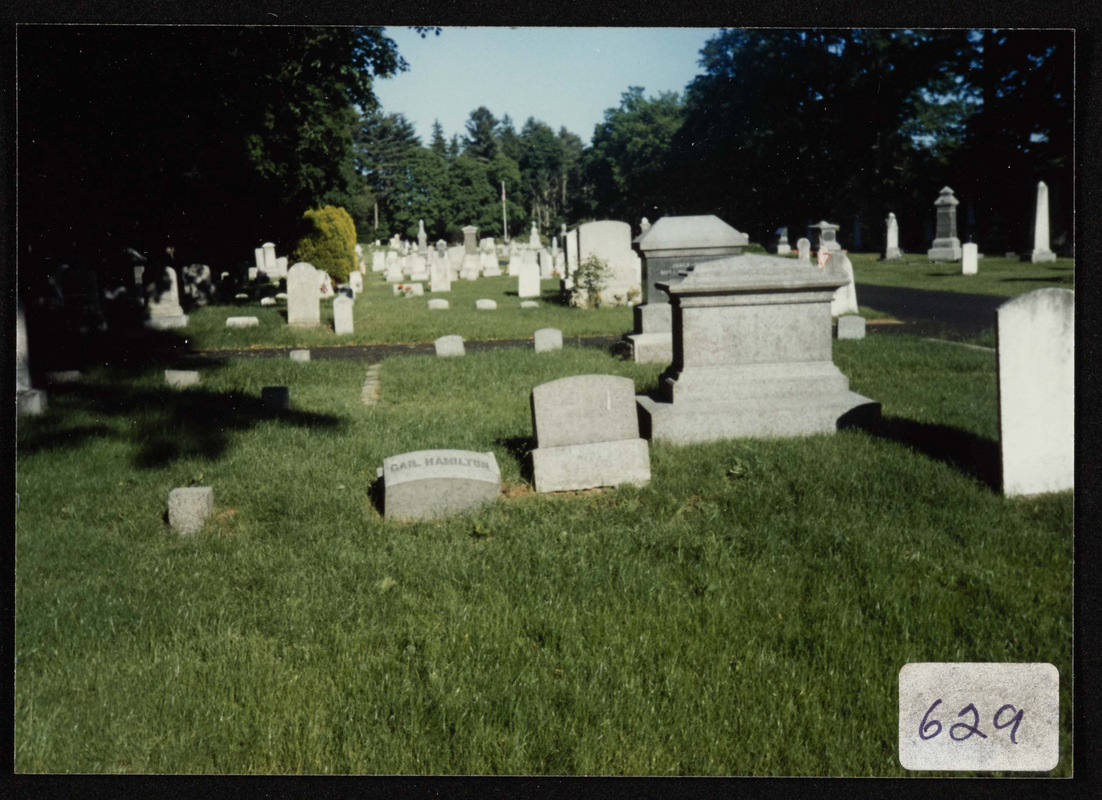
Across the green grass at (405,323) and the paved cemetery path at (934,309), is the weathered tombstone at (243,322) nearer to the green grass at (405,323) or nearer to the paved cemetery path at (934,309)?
the green grass at (405,323)

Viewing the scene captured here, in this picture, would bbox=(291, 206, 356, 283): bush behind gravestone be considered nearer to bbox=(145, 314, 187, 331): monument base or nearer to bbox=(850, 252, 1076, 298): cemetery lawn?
bbox=(145, 314, 187, 331): monument base

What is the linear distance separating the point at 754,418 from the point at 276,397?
4.74m

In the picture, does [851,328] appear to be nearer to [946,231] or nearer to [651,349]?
[651,349]

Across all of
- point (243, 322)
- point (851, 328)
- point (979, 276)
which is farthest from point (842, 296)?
point (243, 322)

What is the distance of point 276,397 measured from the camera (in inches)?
331

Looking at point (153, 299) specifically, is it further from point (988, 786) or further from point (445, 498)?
point (988, 786)

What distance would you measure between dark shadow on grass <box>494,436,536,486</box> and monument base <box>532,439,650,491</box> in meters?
0.13

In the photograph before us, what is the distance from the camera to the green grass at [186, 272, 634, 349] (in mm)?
14141

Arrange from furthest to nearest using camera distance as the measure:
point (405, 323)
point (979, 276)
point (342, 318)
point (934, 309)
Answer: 1. point (979, 276)
2. point (934, 309)
3. point (405, 323)
4. point (342, 318)

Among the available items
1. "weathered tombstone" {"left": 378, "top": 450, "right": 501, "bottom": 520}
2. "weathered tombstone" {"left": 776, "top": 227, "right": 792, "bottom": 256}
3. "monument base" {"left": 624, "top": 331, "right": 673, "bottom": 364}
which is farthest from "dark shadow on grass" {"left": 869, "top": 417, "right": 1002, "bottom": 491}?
"weathered tombstone" {"left": 776, "top": 227, "right": 792, "bottom": 256}

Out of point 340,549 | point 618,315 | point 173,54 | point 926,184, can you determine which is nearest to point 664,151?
point 926,184

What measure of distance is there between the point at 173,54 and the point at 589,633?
214 inches

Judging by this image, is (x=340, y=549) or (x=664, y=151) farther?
(x=664, y=151)
